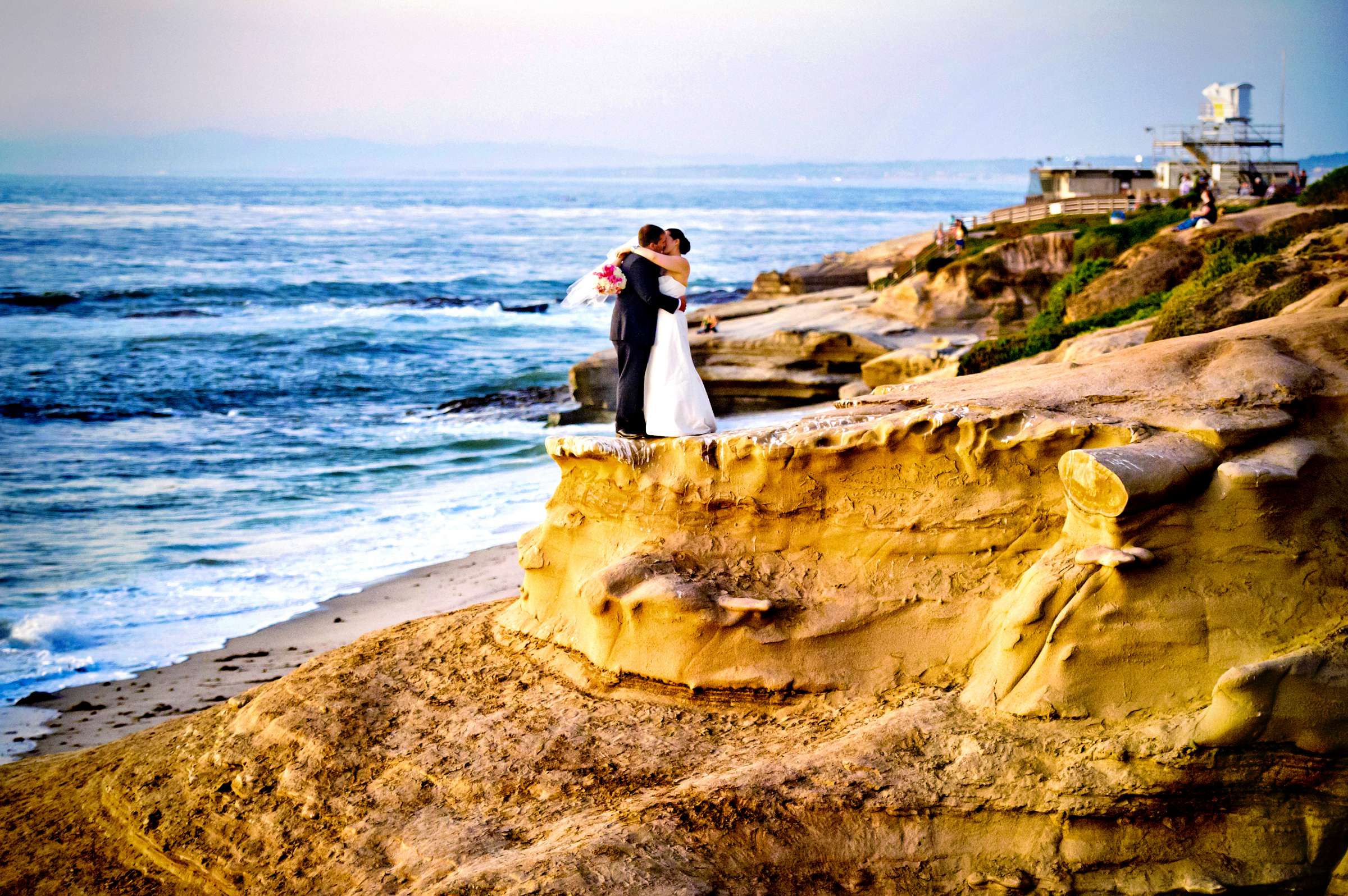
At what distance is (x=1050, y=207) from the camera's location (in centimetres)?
4147

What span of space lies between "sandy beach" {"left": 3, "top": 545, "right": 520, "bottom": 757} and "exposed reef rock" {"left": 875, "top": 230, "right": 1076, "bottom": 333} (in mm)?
17045

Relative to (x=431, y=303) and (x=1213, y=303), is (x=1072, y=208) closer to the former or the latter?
(x=431, y=303)

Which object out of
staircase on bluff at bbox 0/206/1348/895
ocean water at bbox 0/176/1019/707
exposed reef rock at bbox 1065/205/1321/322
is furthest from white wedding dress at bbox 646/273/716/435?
exposed reef rock at bbox 1065/205/1321/322

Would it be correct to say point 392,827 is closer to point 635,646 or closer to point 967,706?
point 635,646

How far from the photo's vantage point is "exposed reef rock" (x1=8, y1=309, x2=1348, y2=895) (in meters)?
5.38

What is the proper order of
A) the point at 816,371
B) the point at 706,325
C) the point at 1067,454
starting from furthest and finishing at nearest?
the point at 706,325 → the point at 816,371 → the point at 1067,454

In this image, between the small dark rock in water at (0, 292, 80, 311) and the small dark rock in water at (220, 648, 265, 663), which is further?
the small dark rock in water at (0, 292, 80, 311)

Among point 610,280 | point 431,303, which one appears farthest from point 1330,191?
point 431,303

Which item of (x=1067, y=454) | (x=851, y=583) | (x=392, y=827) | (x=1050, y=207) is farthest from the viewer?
(x=1050, y=207)

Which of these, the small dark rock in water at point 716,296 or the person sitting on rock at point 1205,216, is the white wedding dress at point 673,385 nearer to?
the person sitting on rock at point 1205,216

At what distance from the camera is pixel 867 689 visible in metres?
6.60

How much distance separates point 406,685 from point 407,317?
132ft

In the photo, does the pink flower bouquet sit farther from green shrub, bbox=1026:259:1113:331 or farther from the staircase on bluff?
green shrub, bbox=1026:259:1113:331

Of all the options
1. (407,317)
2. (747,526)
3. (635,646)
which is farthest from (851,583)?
(407,317)
